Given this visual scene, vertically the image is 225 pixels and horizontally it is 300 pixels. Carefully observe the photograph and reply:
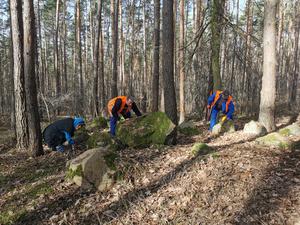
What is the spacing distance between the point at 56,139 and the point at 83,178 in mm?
2944

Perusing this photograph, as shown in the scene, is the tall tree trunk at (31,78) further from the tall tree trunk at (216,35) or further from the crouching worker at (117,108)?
the tall tree trunk at (216,35)

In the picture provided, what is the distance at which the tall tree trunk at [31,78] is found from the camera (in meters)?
6.78

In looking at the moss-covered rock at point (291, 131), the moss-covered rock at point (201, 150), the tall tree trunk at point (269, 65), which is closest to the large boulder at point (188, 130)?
the tall tree trunk at point (269, 65)

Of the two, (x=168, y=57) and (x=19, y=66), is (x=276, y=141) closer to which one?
(x=168, y=57)

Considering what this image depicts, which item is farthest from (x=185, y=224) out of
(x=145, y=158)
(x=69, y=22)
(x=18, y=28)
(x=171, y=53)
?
(x=69, y=22)

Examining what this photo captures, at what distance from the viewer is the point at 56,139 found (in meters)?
7.46

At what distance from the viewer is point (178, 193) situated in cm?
425

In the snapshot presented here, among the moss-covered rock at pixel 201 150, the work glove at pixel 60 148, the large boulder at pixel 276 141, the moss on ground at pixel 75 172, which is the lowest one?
the work glove at pixel 60 148

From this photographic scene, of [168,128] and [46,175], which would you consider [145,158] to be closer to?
[168,128]

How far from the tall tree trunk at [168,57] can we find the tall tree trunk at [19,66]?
379 centimetres

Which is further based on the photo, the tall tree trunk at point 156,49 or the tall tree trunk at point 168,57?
the tall tree trunk at point 156,49

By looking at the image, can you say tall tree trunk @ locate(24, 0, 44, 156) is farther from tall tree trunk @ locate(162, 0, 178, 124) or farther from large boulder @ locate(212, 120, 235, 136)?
large boulder @ locate(212, 120, 235, 136)

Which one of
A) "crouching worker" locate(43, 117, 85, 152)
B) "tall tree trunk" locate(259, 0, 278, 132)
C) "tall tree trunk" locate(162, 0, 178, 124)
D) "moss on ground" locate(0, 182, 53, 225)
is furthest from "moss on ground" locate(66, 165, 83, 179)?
"tall tree trunk" locate(259, 0, 278, 132)

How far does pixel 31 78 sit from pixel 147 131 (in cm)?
323
